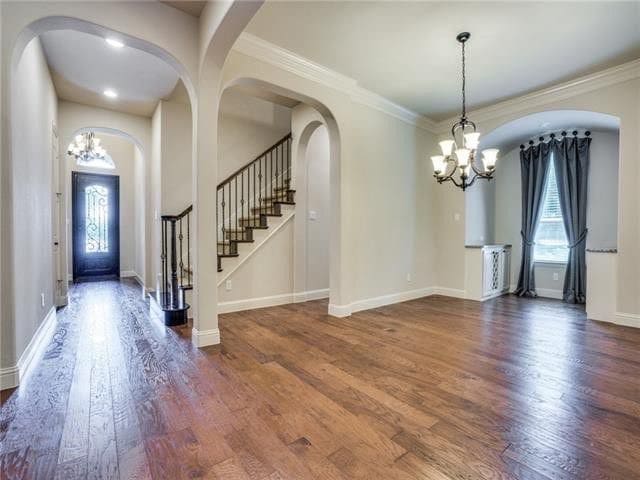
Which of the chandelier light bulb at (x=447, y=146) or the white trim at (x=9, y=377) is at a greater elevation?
the chandelier light bulb at (x=447, y=146)

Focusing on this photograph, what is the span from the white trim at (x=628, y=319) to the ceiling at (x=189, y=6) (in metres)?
5.55

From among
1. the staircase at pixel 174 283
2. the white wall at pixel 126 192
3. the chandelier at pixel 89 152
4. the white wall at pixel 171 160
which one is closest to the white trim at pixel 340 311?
the staircase at pixel 174 283

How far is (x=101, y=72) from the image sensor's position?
3.86 metres

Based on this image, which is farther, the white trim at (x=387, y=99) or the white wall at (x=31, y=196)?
the white trim at (x=387, y=99)

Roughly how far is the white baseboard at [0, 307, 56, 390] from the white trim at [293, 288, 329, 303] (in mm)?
2902

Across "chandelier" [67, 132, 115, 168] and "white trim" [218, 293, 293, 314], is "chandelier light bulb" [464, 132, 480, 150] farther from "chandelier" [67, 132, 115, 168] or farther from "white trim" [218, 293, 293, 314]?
"chandelier" [67, 132, 115, 168]

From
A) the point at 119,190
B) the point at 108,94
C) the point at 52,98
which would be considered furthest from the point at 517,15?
the point at 119,190

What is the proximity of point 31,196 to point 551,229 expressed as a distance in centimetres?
709

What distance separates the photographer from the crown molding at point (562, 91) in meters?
3.61

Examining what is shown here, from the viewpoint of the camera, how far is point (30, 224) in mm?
2750

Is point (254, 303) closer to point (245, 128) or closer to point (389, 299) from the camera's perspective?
point (389, 299)

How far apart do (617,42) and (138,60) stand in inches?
203

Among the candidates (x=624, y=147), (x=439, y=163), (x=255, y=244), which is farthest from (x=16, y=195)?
(x=624, y=147)

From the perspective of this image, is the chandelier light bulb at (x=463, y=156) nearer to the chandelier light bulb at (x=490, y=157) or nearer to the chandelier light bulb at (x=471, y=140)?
the chandelier light bulb at (x=471, y=140)
